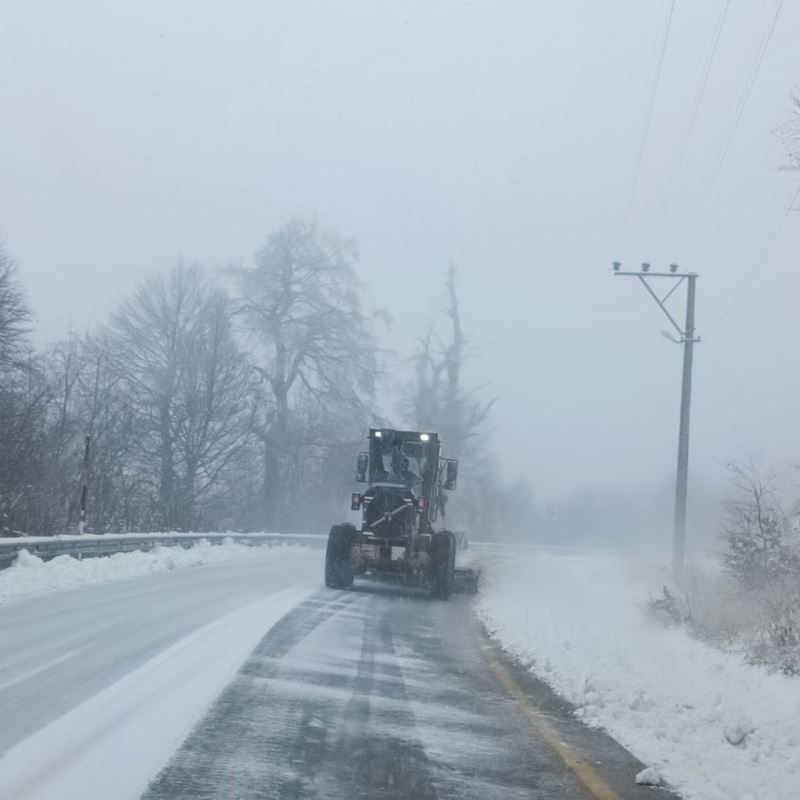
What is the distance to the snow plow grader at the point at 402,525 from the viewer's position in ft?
70.6

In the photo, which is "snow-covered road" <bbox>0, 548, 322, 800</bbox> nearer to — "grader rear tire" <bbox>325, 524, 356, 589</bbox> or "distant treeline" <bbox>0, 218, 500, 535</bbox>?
"grader rear tire" <bbox>325, 524, 356, 589</bbox>

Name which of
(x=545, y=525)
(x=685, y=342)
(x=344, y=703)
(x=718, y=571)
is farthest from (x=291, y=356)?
(x=344, y=703)

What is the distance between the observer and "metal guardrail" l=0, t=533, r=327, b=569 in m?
19.8

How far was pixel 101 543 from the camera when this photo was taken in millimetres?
24219

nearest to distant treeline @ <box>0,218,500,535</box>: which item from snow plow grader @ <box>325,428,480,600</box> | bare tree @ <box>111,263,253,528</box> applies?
bare tree @ <box>111,263,253,528</box>

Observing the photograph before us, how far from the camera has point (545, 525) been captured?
174 feet

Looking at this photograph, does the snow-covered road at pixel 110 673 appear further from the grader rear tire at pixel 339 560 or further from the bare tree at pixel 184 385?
the bare tree at pixel 184 385

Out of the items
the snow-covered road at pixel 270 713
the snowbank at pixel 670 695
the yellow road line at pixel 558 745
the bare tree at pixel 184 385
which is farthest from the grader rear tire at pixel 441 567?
the bare tree at pixel 184 385

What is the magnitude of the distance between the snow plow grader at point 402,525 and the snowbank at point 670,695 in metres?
2.63

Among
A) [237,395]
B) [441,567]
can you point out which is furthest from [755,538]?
[237,395]

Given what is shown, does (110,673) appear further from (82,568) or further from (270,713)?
(82,568)

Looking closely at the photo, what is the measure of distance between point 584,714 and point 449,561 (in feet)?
40.9

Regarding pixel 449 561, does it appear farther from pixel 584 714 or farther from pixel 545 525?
pixel 545 525

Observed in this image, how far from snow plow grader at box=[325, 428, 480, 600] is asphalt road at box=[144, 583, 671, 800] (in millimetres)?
8611
